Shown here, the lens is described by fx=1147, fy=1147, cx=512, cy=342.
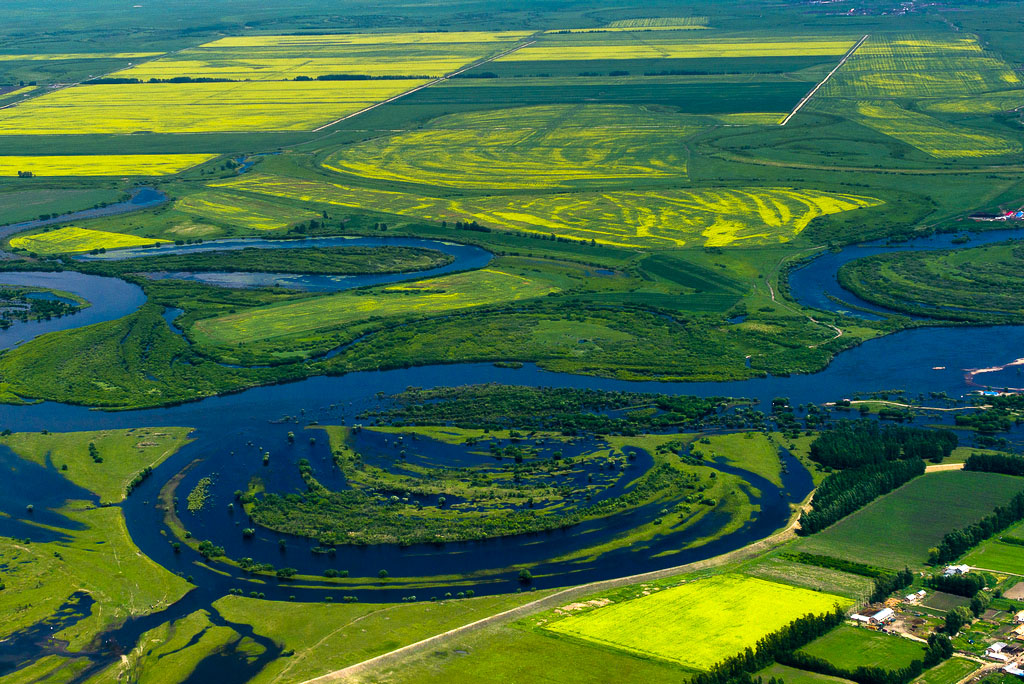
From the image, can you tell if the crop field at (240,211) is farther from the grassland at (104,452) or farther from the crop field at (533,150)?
the grassland at (104,452)

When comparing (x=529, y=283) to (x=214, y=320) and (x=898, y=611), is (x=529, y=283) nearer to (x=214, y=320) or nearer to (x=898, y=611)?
(x=214, y=320)

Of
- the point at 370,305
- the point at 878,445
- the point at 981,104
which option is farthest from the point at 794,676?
the point at 981,104

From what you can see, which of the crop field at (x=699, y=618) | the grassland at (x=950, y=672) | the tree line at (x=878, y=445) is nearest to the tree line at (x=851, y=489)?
the tree line at (x=878, y=445)

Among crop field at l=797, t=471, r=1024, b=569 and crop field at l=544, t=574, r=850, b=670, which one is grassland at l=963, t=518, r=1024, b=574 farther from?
crop field at l=544, t=574, r=850, b=670

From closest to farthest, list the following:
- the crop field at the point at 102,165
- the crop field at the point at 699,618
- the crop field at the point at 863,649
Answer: the crop field at the point at 863,649, the crop field at the point at 699,618, the crop field at the point at 102,165

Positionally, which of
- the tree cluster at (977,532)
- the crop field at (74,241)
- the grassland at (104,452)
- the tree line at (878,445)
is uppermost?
the crop field at (74,241)

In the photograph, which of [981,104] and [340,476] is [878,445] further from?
[981,104]

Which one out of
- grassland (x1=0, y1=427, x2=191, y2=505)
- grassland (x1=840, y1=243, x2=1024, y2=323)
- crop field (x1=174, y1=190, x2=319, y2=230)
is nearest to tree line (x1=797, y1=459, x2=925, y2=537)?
grassland (x1=840, y1=243, x2=1024, y2=323)
